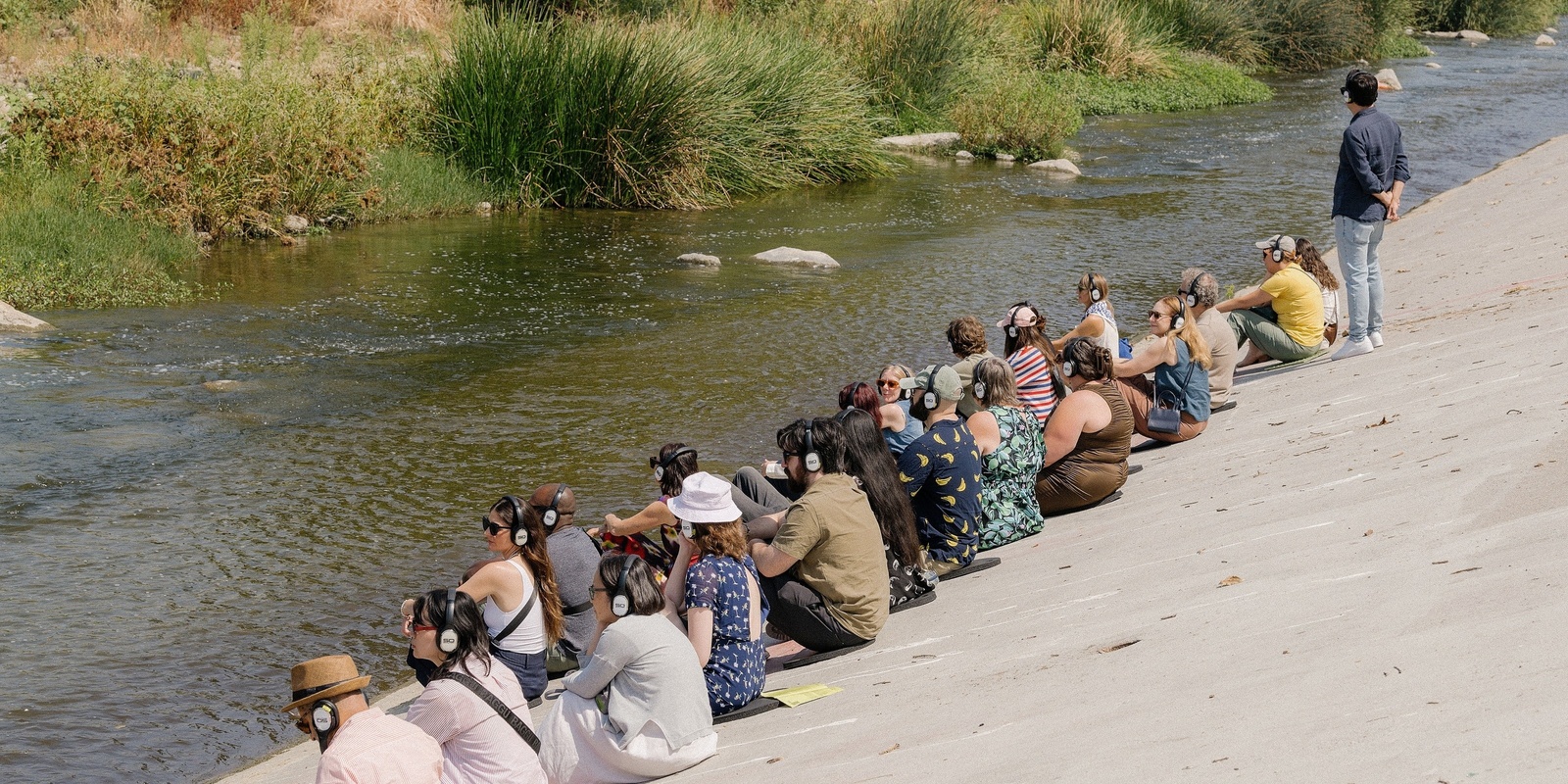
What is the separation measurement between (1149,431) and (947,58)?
58.2 feet

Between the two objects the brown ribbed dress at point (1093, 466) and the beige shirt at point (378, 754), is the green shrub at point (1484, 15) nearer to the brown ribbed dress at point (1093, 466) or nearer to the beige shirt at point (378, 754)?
the brown ribbed dress at point (1093, 466)

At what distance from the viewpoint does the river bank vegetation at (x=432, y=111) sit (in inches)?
588

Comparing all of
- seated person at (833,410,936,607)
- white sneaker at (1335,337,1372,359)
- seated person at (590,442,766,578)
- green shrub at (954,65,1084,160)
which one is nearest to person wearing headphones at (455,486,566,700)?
seated person at (590,442,766,578)

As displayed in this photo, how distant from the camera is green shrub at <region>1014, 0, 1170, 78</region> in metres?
32.0

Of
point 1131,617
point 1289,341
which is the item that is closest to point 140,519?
point 1131,617

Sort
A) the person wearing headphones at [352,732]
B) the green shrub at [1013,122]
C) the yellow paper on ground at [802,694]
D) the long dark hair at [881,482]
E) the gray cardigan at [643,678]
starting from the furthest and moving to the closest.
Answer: the green shrub at [1013,122]
the long dark hair at [881,482]
the yellow paper on ground at [802,694]
the gray cardigan at [643,678]
the person wearing headphones at [352,732]

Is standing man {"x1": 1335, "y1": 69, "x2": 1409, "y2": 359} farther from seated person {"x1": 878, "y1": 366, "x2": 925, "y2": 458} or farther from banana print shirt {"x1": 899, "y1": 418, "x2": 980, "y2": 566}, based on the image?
banana print shirt {"x1": 899, "y1": 418, "x2": 980, "y2": 566}

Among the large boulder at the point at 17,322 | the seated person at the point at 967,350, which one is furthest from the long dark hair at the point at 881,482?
the large boulder at the point at 17,322

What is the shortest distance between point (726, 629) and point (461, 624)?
4.04 ft

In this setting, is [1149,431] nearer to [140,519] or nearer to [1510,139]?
[140,519]

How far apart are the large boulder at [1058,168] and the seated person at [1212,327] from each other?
46.0 ft

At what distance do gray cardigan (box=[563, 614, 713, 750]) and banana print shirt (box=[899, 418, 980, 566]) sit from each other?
7.47ft

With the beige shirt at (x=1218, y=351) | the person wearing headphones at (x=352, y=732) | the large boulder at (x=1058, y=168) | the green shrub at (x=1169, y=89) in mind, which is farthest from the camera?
the green shrub at (x=1169, y=89)

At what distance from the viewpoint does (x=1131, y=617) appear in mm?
5664
